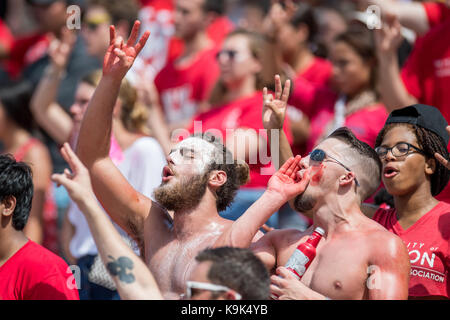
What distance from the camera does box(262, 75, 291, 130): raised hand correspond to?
155 inches

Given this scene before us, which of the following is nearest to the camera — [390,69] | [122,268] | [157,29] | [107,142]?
[122,268]

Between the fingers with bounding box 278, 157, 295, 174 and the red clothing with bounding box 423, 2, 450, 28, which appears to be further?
the red clothing with bounding box 423, 2, 450, 28

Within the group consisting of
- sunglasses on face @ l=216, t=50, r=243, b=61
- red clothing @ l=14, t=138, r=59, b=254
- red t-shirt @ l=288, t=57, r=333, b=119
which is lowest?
red clothing @ l=14, t=138, r=59, b=254

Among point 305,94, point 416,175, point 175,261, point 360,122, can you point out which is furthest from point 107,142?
point 305,94

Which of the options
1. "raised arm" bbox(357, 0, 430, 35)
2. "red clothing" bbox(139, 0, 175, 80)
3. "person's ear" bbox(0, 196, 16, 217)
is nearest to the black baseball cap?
"raised arm" bbox(357, 0, 430, 35)

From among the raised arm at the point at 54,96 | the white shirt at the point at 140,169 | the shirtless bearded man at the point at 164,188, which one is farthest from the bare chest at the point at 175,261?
the raised arm at the point at 54,96

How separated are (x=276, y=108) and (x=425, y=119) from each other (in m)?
0.75

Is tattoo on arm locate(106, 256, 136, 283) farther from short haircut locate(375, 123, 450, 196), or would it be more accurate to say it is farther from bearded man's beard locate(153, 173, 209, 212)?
short haircut locate(375, 123, 450, 196)

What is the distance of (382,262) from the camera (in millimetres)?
3164

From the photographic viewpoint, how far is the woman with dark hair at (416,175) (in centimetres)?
358

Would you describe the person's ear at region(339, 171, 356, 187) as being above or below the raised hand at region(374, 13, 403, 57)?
below

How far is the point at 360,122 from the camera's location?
525 centimetres

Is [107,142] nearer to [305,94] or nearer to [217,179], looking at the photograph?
[217,179]

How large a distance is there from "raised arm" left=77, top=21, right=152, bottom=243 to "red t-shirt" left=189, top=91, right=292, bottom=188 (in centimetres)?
125
